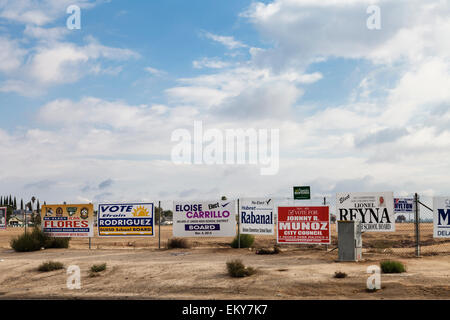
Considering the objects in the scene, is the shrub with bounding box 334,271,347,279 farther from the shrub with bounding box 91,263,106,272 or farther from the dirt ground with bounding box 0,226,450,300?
the shrub with bounding box 91,263,106,272

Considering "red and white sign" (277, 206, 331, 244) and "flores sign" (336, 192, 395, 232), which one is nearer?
"flores sign" (336, 192, 395, 232)

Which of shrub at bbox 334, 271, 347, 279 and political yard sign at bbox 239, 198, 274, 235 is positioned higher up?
political yard sign at bbox 239, 198, 274, 235

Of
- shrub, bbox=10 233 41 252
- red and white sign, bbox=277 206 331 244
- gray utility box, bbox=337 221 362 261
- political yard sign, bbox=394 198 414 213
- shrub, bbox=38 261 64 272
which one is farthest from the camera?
shrub, bbox=10 233 41 252

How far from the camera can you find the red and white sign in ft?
67.3

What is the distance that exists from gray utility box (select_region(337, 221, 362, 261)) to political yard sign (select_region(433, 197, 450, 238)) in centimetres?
421

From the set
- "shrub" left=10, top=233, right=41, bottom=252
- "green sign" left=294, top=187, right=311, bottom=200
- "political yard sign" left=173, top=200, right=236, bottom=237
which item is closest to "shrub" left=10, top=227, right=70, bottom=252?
"shrub" left=10, top=233, right=41, bottom=252

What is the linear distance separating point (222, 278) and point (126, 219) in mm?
Answer: 10028

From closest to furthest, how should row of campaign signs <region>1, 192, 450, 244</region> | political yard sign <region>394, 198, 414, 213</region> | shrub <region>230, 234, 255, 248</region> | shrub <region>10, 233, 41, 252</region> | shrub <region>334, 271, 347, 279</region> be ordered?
shrub <region>334, 271, 347, 279</region> → row of campaign signs <region>1, 192, 450, 244</region> → political yard sign <region>394, 198, 414, 213</region> → shrub <region>230, 234, 255, 248</region> → shrub <region>10, 233, 41, 252</region>

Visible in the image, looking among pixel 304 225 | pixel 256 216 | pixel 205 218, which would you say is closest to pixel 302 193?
pixel 304 225

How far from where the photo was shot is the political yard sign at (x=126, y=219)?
23578 millimetres

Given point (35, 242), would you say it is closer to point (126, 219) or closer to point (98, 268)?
point (126, 219)

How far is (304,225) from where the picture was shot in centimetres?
2083

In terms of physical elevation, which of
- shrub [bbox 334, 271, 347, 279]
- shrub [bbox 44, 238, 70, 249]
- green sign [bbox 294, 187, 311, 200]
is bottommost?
shrub [bbox 44, 238, 70, 249]
